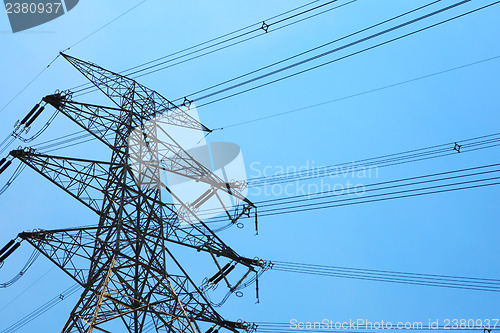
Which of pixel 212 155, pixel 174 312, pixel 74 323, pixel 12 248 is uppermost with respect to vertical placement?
pixel 212 155

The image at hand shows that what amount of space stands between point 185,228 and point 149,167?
2986 mm

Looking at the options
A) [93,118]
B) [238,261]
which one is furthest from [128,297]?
[93,118]

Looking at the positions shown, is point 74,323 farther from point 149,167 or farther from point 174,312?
point 149,167

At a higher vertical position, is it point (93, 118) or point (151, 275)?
point (93, 118)

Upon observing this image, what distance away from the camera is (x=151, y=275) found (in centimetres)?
2114

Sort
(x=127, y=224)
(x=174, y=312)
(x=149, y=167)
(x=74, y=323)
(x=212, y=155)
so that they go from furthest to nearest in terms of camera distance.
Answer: (x=212, y=155) → (x=149, y=167) → (x=127, y=224) → (x=174, y=312) → (x=74, y=323)

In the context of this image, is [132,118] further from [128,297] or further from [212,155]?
[128,297]

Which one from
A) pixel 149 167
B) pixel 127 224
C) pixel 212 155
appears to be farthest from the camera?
pixel 212 155

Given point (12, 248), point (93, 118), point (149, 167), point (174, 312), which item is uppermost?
point (93, 118)

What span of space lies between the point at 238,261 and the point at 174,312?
14.4 ft

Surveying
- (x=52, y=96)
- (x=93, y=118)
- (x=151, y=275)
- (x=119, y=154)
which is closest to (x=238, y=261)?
(x=151, y=275)

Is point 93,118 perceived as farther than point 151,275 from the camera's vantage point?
Yes

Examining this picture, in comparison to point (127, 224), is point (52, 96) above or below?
above

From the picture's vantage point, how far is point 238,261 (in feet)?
79.2
